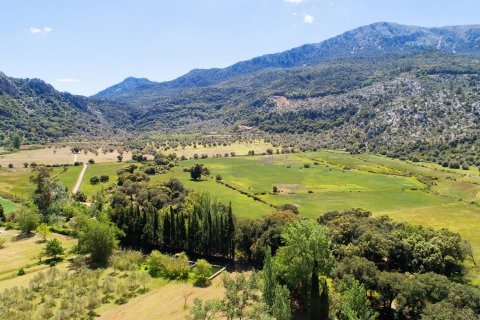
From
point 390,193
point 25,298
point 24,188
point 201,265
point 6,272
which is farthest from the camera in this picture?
point 24,188

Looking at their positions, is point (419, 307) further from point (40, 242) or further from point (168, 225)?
point (40, 242)

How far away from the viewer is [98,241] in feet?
224

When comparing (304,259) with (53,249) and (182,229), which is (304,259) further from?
(53,249)

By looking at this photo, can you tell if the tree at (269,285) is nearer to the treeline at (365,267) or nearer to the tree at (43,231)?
the treeline at (365,267)

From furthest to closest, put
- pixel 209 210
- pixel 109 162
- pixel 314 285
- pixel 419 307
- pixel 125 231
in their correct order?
pixel 109 162
pixel 125 231
pixel 209 210
pixel 314 285
pixel 419 307

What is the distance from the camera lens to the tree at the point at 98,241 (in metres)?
68.2

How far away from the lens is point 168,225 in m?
76.2

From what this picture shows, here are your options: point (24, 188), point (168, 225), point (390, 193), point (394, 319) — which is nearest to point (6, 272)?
point (168, 225)

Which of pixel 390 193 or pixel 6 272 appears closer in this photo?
pixel 6 272

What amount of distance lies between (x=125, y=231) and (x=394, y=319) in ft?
181

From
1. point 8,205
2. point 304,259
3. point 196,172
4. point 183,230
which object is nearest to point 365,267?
point 304,259

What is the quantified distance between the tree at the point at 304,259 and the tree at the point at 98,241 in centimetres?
3462

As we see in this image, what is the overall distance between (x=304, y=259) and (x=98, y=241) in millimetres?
39364

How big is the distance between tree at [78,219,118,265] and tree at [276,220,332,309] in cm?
3462
